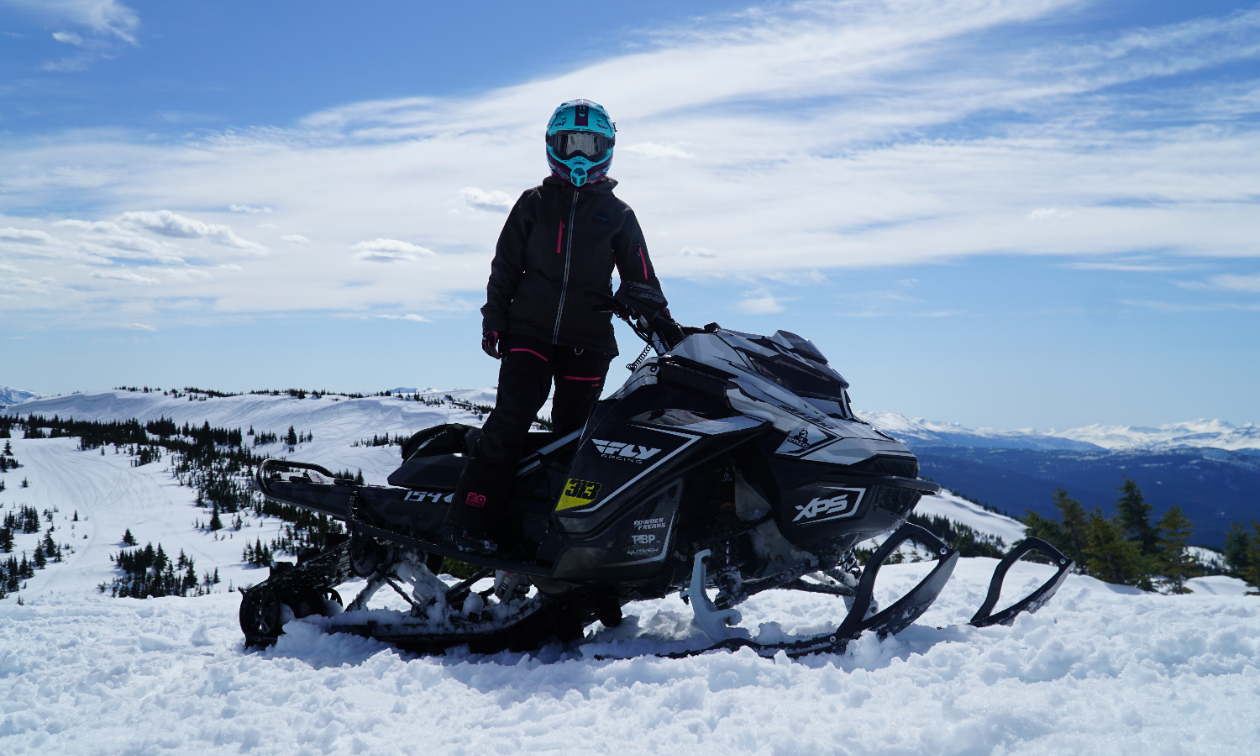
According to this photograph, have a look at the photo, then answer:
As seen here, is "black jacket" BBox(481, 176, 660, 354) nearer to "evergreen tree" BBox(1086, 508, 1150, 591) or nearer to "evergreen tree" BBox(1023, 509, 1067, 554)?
"evergreen tree" BBox(1086, 508, 1150, 591)

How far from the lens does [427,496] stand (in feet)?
14.4

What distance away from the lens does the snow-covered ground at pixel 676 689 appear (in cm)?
218

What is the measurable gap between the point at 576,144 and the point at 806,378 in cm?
179

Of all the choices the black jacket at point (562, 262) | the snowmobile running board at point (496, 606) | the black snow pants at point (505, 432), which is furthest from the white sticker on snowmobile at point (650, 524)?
the black jacket at point (562, 262)

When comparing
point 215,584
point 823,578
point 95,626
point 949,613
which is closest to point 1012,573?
point 949,613

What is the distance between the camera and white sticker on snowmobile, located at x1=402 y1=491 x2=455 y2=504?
434 cm

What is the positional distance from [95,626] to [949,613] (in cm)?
534

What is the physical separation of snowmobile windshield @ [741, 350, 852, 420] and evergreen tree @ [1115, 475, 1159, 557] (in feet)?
82.8

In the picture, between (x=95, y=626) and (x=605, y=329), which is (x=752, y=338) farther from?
(x=95, y=626)

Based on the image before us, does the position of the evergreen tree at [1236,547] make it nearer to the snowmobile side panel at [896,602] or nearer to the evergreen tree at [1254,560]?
the evergreen tree at [1254,560]

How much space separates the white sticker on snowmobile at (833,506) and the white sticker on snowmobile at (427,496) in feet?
7.09

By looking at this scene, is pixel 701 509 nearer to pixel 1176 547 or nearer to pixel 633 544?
pixel 633 544

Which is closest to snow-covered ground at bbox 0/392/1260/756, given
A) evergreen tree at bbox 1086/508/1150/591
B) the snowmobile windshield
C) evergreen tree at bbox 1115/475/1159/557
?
the snowmobile windshield

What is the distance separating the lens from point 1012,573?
5770 mm
